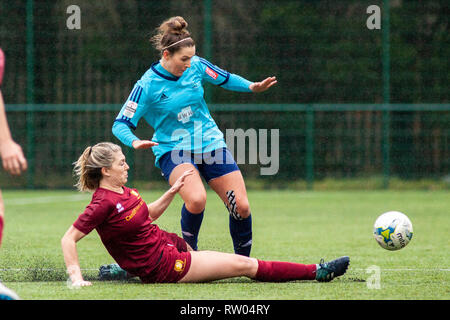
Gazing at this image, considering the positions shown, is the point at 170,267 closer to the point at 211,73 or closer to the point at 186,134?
the point at 186,134

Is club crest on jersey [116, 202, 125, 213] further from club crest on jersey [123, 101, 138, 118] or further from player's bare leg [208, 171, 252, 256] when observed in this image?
player's bare leg [208, 171, 252, 256]

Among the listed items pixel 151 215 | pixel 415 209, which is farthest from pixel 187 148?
pixel 415 209

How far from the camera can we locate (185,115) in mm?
5762

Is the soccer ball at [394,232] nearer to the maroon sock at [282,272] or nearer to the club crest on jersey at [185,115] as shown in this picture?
the maroon sock at [282,272]

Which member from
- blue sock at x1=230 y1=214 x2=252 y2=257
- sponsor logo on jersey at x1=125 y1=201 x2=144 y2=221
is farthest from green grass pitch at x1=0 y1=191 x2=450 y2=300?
blue sock at x1=230 y1=214 x2=252 y2=257

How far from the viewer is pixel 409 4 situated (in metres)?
15.2

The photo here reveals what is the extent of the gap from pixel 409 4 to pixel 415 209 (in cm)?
575

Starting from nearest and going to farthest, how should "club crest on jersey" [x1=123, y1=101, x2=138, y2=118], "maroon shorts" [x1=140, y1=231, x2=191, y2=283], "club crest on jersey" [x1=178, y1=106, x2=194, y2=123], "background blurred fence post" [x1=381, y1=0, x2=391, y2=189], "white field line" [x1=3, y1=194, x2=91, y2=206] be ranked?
"maroon shorts" [x1=140, y1=231, x2=191, y2=283] < "club crest on jersey" [x1=123, y1=101, x2=138, y2=118] < "club crest on jersey" [x1=178, y1=106, x2=194, y2=123] < "white field line" [x1=3, y1=194, x2=91, y2=206] < "background blurred fence post" [x1=381, y1=0, x2=391, y2=189]

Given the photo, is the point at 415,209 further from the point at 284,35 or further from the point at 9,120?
the point at 9,120

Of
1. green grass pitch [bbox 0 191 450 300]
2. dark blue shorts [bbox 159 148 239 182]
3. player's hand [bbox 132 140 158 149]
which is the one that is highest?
player's hand [bbox 132 140 158 149]

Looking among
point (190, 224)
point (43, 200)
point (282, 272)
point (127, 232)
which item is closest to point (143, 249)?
point (127, 232)

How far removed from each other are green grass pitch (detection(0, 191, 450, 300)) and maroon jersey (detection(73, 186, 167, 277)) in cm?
15

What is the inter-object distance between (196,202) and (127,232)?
960mm

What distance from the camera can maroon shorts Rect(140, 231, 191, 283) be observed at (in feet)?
15.5
